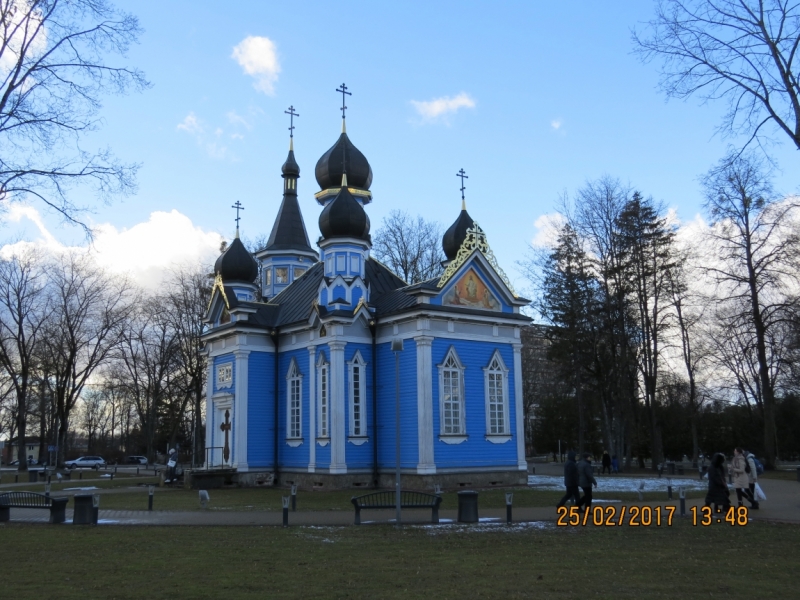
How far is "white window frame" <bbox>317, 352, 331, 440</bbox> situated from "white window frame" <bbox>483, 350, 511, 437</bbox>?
5.53m

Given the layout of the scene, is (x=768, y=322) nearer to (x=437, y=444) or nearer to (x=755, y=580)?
(x=437, y=444)

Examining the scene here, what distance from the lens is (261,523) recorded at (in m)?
16.8

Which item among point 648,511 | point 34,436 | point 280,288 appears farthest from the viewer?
point 34,436

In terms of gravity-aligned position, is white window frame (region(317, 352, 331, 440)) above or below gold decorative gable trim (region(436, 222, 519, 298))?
below

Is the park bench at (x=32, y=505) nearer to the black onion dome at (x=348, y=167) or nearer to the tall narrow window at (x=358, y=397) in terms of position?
the tall narrow window at (x=358, y=397)

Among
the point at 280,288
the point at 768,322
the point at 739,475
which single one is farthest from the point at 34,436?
the point at 739,475

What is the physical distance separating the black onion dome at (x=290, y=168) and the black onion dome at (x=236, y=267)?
667cm

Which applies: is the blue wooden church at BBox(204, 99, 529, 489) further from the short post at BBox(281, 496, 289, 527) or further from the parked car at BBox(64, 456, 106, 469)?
the parked car at BBox(64, 456, 106, 469)

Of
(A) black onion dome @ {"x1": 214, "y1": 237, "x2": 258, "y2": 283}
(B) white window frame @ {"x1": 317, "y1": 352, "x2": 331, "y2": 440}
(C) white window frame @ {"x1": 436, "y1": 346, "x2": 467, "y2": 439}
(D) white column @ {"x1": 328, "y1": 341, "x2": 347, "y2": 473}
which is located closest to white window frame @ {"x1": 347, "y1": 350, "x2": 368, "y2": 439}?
(D) white column @ {"x1": 328, "y1": 341, "x2": 347, "y2": 473}

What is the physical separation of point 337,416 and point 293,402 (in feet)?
11.9

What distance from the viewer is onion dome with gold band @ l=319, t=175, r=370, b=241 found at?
2934 cm

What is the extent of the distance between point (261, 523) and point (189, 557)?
494cm

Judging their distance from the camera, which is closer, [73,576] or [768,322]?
[73,576]

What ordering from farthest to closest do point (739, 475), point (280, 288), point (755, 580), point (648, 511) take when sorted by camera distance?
point (280, 288)
point (739, 475)
point (648, 511)
point (755, 580)
